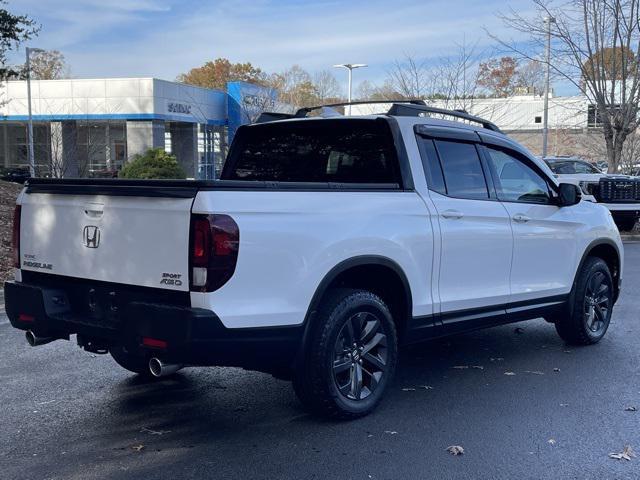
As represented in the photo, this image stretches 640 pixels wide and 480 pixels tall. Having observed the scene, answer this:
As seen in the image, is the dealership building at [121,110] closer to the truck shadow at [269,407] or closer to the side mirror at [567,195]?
the truck shadow at [269,407]

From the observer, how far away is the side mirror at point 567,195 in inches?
251

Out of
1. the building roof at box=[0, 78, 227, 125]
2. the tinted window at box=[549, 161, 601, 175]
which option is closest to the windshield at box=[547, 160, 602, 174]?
the tinted window at box=[549, 161, 601, 175]

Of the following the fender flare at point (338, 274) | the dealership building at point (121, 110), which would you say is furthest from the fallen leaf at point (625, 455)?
the dealership building at point (121, 110)

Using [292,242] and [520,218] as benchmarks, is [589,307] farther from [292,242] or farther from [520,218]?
[292,242]

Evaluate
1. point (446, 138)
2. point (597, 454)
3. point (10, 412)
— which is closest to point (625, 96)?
point (446, 138)

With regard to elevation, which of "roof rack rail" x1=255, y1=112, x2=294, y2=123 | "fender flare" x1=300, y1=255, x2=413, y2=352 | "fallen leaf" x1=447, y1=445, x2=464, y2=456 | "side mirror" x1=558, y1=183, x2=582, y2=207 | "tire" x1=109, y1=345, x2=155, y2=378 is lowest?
"fallen leaf" x1=447, y1=445, x2=464, y2=456

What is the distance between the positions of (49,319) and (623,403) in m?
4.02

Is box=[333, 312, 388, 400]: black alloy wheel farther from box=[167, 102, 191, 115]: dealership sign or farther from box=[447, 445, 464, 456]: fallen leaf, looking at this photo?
box=[167, 102, 191, 115]: dealership sign

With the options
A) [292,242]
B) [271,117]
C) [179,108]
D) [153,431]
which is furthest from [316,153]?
[179,108]

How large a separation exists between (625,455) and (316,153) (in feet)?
10.1

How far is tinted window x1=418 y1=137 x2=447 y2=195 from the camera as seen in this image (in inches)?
208

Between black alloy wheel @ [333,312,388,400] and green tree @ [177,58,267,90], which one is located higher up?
green tree @ [177,58,267,90]

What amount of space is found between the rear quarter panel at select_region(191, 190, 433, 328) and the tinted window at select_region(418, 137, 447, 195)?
0.48 m

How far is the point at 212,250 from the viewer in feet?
12.6
